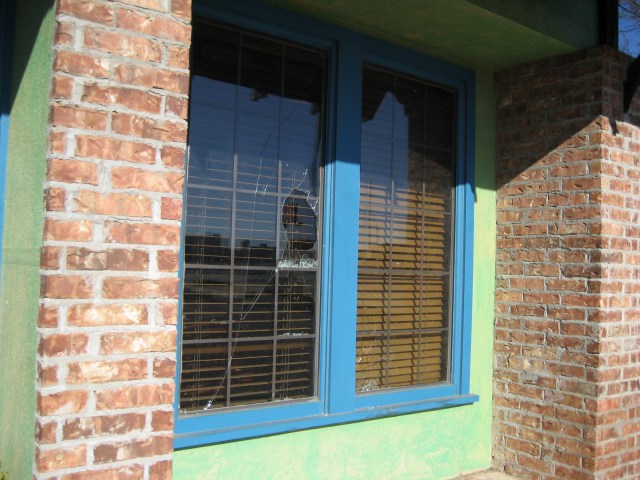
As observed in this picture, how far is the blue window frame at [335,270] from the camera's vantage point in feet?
11.1

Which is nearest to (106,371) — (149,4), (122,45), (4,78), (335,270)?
(122,45)

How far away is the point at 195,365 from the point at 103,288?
1311mm

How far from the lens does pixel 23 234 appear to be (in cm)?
238

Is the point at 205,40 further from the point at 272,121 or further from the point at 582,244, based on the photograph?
the point at 582,244

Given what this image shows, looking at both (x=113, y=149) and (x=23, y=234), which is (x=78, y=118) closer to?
(x=113, y=149)

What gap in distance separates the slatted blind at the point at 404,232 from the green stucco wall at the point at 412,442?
Answer: 0.25 meters

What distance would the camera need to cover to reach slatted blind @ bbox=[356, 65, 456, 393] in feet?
13.4

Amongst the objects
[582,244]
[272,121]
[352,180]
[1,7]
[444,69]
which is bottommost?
[582,244]

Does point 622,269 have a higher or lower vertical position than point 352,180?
lower

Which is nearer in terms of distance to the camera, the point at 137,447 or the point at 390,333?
the point at 137,447

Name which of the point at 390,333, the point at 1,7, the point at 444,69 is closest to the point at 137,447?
the point at 1,7

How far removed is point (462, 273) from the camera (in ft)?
14.7

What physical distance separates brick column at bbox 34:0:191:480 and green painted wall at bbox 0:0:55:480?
11cm

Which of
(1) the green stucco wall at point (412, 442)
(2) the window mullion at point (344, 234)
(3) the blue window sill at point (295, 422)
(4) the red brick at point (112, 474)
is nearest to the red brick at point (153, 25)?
(4) the red brick at point (112, 474)
